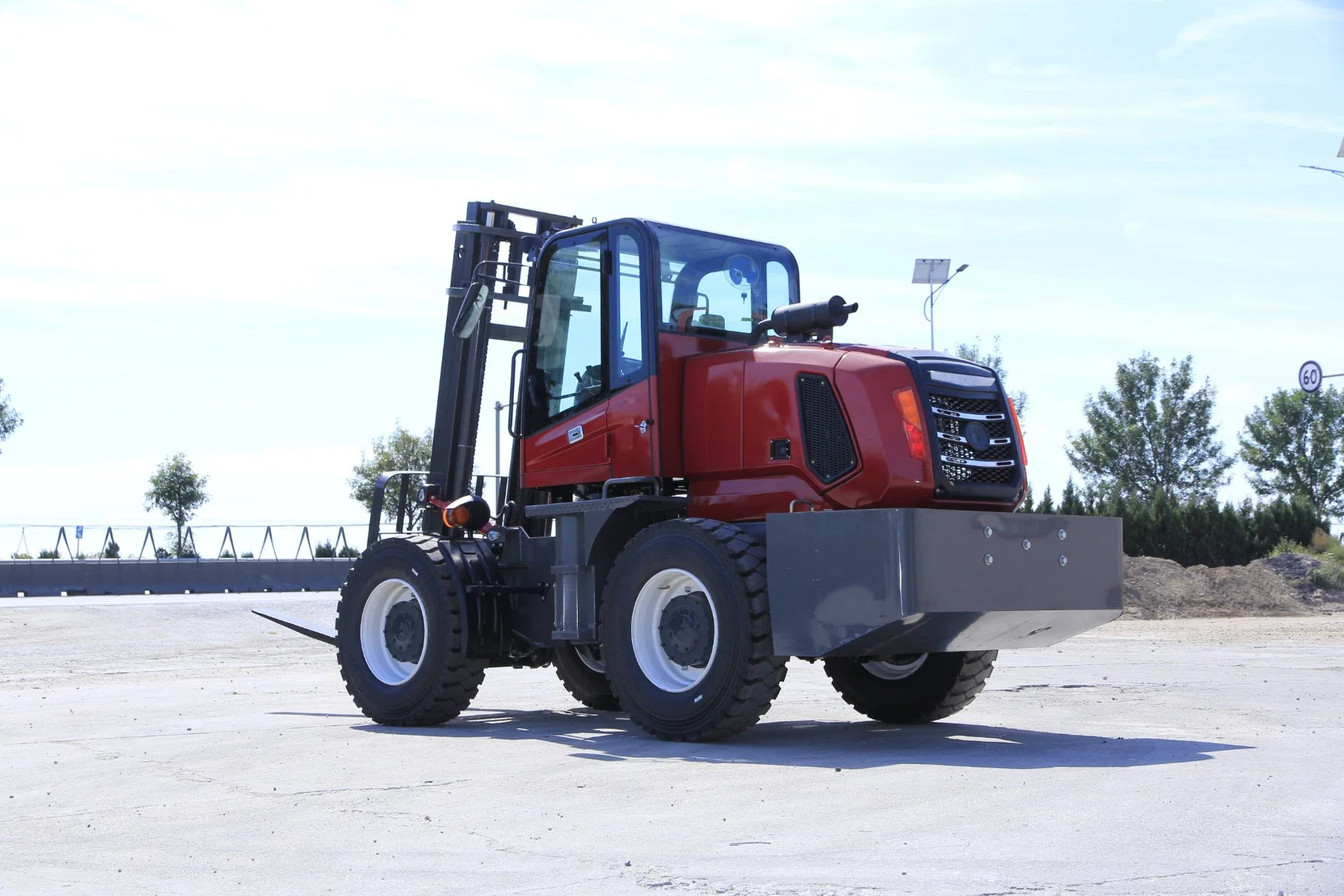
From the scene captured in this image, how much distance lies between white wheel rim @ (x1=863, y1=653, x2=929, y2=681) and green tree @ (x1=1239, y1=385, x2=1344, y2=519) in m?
72.9

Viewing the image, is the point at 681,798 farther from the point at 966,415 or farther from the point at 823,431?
the point at 966,415

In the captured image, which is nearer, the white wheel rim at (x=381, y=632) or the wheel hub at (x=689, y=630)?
the wheel hub at (x=689, y=630)

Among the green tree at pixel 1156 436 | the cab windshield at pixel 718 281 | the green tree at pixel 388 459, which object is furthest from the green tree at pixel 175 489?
the cab windshield at pixel 718 281

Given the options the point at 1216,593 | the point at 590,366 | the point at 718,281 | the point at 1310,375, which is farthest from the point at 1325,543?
the point at 590,366

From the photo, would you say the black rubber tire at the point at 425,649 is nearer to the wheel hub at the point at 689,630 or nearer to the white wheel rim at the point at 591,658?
the white wheel rim at the point at 591,658

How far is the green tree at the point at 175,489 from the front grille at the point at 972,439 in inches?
2620

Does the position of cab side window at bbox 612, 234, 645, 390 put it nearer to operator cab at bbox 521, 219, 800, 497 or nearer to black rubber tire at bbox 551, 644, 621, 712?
operator cab at bbox 521, 219, 800, 497

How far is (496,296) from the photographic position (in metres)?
Result: 12.3

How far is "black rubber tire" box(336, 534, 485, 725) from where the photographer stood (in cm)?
1101

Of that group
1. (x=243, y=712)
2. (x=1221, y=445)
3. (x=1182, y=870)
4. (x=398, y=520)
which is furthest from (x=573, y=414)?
(x=1221, y=445)

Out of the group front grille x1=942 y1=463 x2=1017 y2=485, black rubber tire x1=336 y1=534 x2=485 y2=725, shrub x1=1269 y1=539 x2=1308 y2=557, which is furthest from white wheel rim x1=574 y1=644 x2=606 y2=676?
shrub x1=1269 y1=539 x2=1308 y2=557

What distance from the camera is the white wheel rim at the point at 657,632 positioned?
983 centimetres

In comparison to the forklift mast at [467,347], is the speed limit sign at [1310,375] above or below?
above

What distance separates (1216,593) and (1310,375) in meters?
13.9
